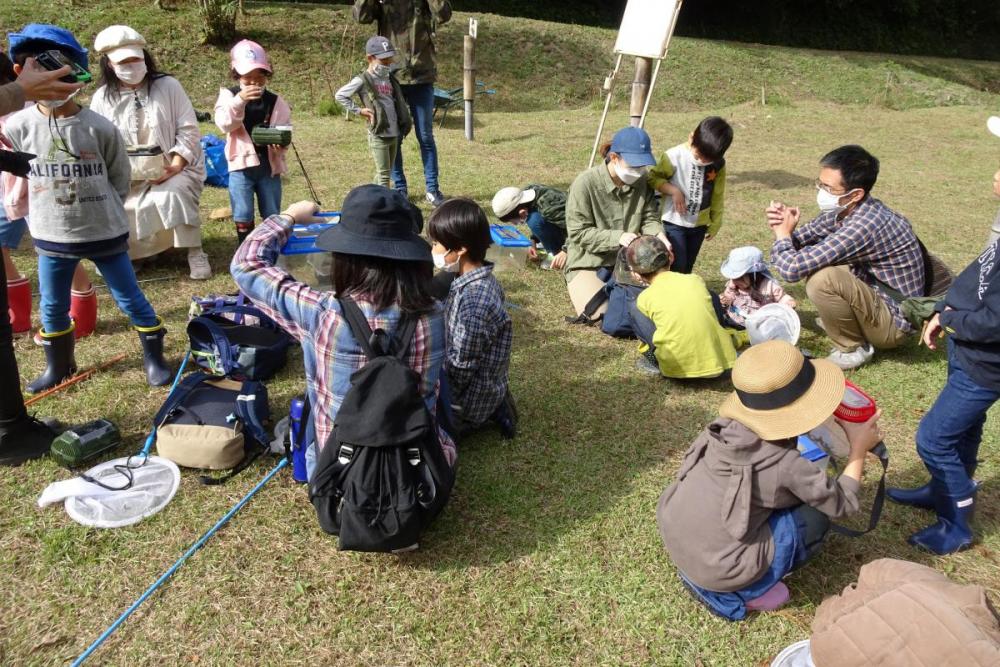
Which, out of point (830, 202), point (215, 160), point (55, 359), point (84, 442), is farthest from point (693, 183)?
point (215, 160)

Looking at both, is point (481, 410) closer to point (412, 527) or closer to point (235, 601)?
point (412, 527)

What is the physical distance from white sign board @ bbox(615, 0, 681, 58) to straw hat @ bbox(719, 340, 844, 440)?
16.4 ft

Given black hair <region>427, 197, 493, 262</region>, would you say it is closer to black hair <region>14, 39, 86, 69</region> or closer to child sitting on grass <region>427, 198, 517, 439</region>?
child sitting on grass <region>427, 198, 517, 439</region>

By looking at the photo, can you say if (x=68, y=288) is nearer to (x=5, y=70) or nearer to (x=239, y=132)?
(x=5, y=70)

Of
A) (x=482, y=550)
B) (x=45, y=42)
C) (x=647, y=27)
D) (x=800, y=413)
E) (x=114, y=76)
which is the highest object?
(x=647, y=27)

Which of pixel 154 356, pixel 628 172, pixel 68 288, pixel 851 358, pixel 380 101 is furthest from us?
pixel 380 101

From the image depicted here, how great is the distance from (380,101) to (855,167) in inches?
148

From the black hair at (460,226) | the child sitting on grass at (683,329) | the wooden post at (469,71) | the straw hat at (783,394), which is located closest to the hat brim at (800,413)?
the straw hat at (783,394)

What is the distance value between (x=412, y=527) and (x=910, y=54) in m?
31.3

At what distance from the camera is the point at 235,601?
2.38 metres

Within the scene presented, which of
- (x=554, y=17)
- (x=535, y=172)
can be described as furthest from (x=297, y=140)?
(x=554, y=17)

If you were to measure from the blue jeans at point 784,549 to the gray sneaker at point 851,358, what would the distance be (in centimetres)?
213

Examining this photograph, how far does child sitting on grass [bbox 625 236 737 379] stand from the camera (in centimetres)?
378

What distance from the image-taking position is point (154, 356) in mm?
3605
